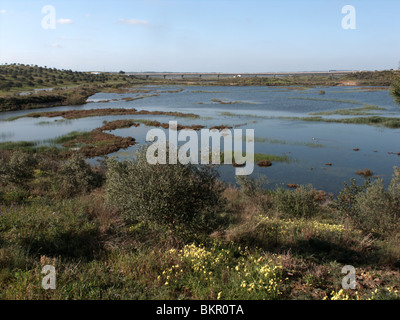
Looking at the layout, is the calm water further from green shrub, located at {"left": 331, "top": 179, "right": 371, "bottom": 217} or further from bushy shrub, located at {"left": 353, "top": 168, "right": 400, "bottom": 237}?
bushy shrub, located at {"left": 353, "top": 168, "right": 400, "bottom": 237}

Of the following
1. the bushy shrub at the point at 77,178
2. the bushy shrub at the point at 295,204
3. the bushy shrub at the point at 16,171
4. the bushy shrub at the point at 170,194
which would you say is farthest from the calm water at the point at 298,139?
the bushy shrub at the point at 170,194

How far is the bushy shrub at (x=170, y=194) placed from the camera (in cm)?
695

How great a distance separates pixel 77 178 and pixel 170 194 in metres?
9.02

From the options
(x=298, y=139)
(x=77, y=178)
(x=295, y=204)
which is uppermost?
(x=298, y=139)

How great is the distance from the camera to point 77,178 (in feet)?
47.3

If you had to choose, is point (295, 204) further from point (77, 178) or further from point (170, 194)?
point (77, 178)

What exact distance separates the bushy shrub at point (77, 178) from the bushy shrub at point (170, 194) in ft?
22.4

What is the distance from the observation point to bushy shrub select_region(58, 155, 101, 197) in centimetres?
1390

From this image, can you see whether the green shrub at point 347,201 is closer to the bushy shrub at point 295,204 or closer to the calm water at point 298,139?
the bushy shrub at point 295,204

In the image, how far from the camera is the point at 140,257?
20.6 feet

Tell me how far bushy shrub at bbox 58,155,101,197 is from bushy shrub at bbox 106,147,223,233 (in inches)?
269

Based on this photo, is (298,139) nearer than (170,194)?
No

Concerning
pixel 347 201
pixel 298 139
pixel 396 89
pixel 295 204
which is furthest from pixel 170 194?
pixel 298 139

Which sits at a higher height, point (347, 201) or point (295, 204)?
point (347, 201)
